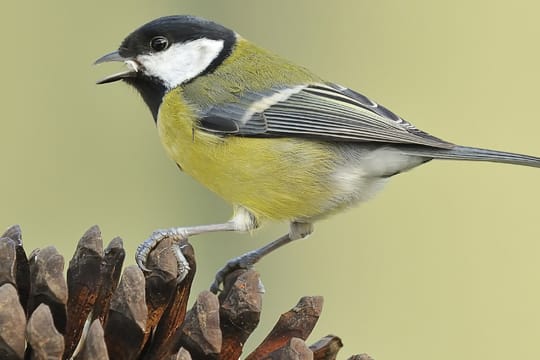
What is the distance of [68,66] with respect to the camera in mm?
2783

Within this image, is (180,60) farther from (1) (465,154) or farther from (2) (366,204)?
(2) (366,204)

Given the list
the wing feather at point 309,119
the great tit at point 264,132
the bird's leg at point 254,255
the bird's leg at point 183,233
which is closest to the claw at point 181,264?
the bird's leg at point 183,233

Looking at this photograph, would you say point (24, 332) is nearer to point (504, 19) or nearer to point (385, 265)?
point (385, 265)

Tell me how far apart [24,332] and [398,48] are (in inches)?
85.9

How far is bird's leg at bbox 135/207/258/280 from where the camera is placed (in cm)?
116

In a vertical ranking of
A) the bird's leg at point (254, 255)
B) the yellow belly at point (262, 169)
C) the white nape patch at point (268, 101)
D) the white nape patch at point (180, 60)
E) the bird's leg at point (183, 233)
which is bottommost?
the bird's leg at point (254, 255)

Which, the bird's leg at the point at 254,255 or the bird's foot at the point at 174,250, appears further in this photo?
the bird's leg at the point at 254,255

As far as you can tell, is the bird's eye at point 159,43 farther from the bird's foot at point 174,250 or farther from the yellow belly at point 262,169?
the bird's foot at point 174,250

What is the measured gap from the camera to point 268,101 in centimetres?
183

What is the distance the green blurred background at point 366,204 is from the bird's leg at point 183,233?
723 mm

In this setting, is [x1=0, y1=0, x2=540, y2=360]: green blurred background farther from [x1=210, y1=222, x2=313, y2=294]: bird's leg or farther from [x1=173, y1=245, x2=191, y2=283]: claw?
[x1=173, y1=245, x2=191, y2=283]: claw

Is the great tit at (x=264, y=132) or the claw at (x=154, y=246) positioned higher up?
the great tit at (x=264, y=132)

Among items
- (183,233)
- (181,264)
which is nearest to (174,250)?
(181,264)

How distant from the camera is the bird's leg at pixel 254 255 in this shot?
4.65 feet
